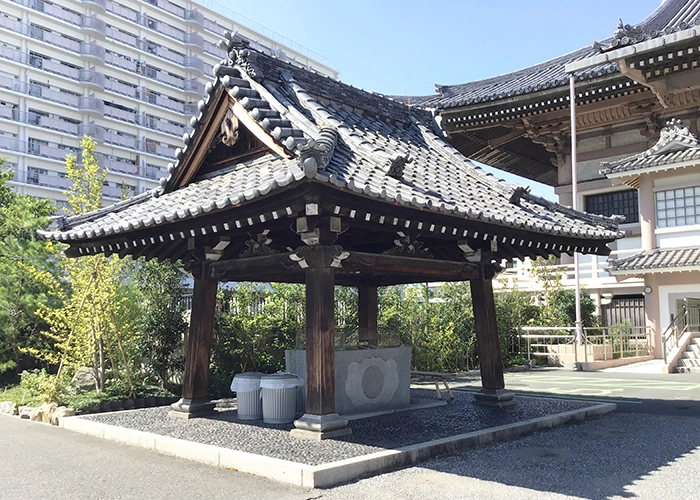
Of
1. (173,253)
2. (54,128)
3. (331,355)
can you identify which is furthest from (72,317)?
(54,128)

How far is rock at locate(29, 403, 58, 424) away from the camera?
10.5m

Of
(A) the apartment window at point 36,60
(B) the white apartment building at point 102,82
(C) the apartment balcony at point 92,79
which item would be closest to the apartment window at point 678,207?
(B) the white apartment building at point 102,82

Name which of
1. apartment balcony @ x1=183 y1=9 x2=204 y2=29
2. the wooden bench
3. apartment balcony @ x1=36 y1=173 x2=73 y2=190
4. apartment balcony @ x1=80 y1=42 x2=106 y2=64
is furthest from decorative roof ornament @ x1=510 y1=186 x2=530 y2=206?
apartment balcony @ x1=183 y1=9 x2=204 y2=29

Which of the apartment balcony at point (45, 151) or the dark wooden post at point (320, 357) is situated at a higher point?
the apartment balcony at point (45, 151)

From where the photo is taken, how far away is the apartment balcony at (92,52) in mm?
51562

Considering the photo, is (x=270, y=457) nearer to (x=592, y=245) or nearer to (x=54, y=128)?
(x=592, y=245)

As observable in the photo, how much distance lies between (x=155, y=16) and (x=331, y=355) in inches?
2326

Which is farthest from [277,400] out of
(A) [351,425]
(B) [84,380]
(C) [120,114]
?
(C) [120,114]

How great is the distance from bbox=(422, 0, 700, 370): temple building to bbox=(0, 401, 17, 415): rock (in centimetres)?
1472

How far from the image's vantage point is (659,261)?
63.9 feet

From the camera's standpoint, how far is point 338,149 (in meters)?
8.24

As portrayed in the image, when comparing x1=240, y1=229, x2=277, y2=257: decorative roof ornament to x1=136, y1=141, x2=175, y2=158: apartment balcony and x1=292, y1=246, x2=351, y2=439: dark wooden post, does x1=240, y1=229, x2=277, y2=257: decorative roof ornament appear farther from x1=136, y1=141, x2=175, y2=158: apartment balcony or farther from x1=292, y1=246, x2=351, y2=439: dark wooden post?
x1=136, y1=141, x2=175, y2=158: apartment balcony

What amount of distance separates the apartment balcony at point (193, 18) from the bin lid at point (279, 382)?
5941 centimetres

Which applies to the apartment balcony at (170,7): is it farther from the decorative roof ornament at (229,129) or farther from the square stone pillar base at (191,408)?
the square stone pillar base at (191,408)
